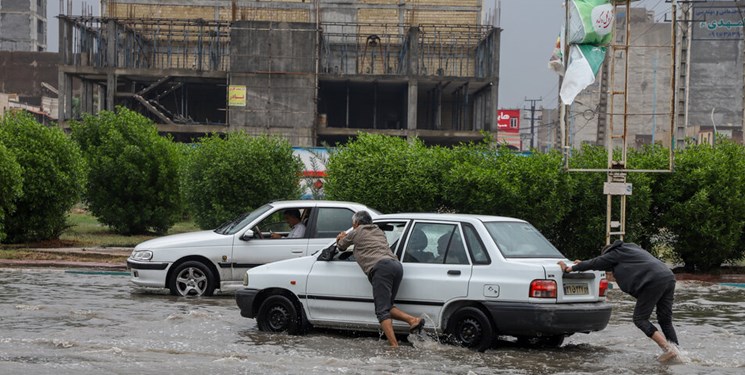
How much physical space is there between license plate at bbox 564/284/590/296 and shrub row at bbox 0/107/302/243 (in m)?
17.6

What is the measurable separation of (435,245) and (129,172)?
75.2ft

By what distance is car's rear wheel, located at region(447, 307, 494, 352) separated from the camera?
11.3 metres

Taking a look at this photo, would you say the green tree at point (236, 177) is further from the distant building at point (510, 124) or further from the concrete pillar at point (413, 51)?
the distant building at point (510, 124)

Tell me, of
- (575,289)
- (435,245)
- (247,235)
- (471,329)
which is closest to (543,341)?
(575,289)

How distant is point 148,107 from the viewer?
69.7 metres

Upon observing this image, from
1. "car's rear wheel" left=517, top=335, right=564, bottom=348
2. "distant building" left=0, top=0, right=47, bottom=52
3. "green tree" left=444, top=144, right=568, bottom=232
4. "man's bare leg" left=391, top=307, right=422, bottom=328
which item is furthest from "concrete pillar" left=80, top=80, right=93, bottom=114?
"man's bare leg" left=391, top=307, right=422, bottom=328

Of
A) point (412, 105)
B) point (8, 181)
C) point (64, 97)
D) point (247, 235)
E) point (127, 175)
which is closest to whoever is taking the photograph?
point (247, 235)

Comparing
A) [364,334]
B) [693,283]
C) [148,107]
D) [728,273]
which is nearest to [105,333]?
[364,334]

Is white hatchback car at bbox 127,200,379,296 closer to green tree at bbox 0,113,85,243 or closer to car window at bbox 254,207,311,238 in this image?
car window at bbox 254,207,311,238

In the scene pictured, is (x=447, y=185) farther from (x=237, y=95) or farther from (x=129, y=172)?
(x=237, y=95)

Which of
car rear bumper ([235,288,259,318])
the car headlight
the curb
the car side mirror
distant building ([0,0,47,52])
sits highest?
distant building ([0,0,47,52])

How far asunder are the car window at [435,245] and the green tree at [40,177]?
17.4 meters

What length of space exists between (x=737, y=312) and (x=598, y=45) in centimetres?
657

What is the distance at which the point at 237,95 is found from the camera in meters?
68.7
